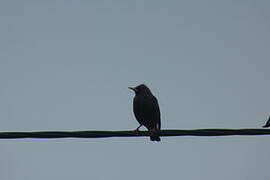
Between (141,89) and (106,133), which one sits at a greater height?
(141,89)

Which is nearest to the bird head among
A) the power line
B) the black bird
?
the black bird

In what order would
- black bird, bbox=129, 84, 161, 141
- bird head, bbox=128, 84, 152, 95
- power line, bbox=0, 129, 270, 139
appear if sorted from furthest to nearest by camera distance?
1. bird head, bbox=128, 84, 152, 95
2. black bird, bbox=129, 84, 161, 141
3. power line, bbox=0, 129, 270, 139

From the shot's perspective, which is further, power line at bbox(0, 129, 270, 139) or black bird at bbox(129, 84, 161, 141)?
black bird at bbox(129, 84, 161, 141)

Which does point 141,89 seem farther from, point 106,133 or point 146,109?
point 106,133

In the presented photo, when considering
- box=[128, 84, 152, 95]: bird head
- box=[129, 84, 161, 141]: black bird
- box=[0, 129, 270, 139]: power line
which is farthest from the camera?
box=[128, 84, 152, 95]: bird head

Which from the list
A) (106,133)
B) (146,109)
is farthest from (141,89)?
(106,133)

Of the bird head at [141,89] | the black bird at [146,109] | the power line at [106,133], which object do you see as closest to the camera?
the power line at [106,133]

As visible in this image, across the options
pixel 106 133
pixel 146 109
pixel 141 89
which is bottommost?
pixel 106 133

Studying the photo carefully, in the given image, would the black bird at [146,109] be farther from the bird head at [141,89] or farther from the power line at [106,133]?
the power line at [106,133]

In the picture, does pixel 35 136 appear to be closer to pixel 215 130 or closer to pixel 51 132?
pixel 51 132

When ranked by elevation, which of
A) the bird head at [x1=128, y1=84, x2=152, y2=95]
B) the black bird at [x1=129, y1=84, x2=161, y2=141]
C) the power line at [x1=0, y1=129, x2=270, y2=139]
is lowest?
the power line at [x1=0, y1=129, x2=270, y2=139]

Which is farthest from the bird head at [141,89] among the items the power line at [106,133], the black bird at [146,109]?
the power line at [106,133]

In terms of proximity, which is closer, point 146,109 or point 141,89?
point 146,109

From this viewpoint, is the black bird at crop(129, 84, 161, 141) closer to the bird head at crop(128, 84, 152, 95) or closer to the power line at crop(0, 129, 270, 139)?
the bird head at crop(128, 84, 152, 95)
